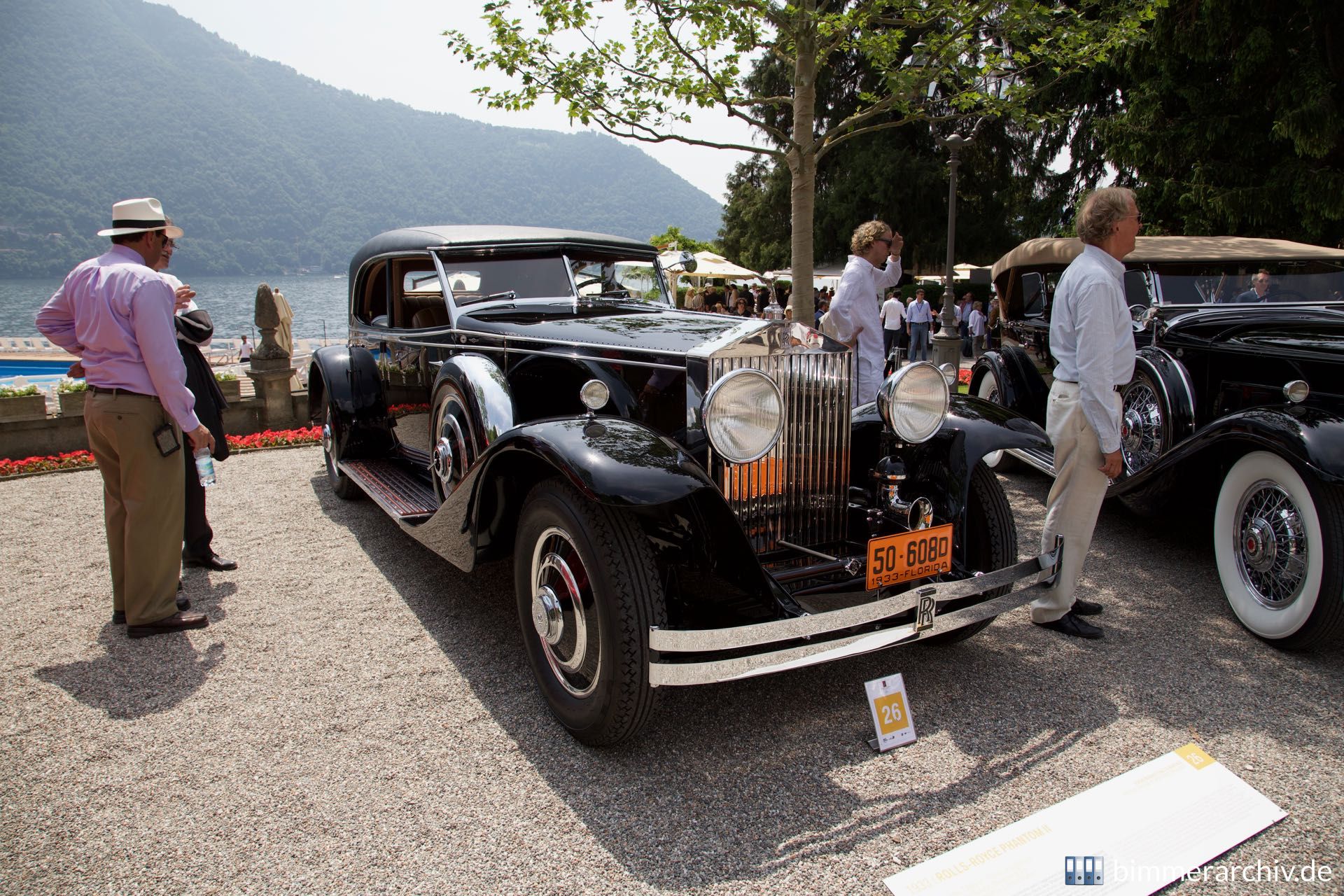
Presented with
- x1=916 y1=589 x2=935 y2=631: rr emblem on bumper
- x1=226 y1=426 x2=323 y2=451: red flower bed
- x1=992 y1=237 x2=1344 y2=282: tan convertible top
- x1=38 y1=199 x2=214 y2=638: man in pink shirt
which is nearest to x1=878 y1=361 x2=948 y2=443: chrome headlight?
x1=916 y1=589 x2=935 y2=631: rr emblem on bumper

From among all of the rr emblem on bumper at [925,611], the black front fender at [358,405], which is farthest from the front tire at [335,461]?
the rr emblem on bumper at [925,611]

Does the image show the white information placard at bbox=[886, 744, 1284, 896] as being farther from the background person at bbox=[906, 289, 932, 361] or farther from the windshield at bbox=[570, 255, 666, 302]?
the background person at bbox=[906, 289, 932, 361]

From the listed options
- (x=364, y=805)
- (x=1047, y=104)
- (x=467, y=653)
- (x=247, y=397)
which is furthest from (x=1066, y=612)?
A: (x=1047, y=104)

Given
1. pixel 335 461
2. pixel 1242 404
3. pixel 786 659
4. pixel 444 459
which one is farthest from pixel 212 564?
pixel 1242 404

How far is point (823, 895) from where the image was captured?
1916mm

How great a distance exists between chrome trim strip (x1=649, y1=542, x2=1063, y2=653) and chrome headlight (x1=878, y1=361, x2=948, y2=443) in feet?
2.08

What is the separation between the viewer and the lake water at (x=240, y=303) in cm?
4968

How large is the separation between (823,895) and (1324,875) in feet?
4.11

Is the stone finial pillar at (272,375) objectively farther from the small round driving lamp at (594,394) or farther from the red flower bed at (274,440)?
the small round driving lamp at (594,394)

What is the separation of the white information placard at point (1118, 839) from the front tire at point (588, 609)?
2.91 ft

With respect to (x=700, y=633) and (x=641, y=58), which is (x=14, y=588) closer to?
(x=700, y=633)

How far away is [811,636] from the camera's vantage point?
2387mm

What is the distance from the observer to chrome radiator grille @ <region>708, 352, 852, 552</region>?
2936 mm

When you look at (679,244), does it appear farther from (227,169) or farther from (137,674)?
(227,169)
